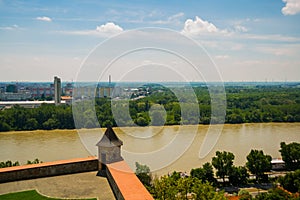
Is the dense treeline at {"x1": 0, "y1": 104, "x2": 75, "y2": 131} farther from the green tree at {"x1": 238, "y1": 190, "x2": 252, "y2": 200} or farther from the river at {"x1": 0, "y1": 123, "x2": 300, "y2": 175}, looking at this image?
the green tree at {"x1": 238, "y1": 190, "x2": 252, "y2": 200}

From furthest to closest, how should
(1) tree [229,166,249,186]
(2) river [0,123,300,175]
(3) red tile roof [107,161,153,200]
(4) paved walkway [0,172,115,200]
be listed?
(2) river [0,123,300,175], (1) tree [229,166,249,186], (4) paved walkway [0,172,115,200], (3) red tile roof [107,161,153,200]

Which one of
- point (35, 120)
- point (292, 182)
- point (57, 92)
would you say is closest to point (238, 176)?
point (292, 182)

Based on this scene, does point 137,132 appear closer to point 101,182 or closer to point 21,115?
point 21,115

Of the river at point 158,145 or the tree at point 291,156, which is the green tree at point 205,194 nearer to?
the river at point 158,145

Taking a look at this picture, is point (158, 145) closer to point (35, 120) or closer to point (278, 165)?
point (278, 165)

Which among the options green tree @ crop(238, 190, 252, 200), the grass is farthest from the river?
the grass

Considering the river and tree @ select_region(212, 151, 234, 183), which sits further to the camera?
the river
